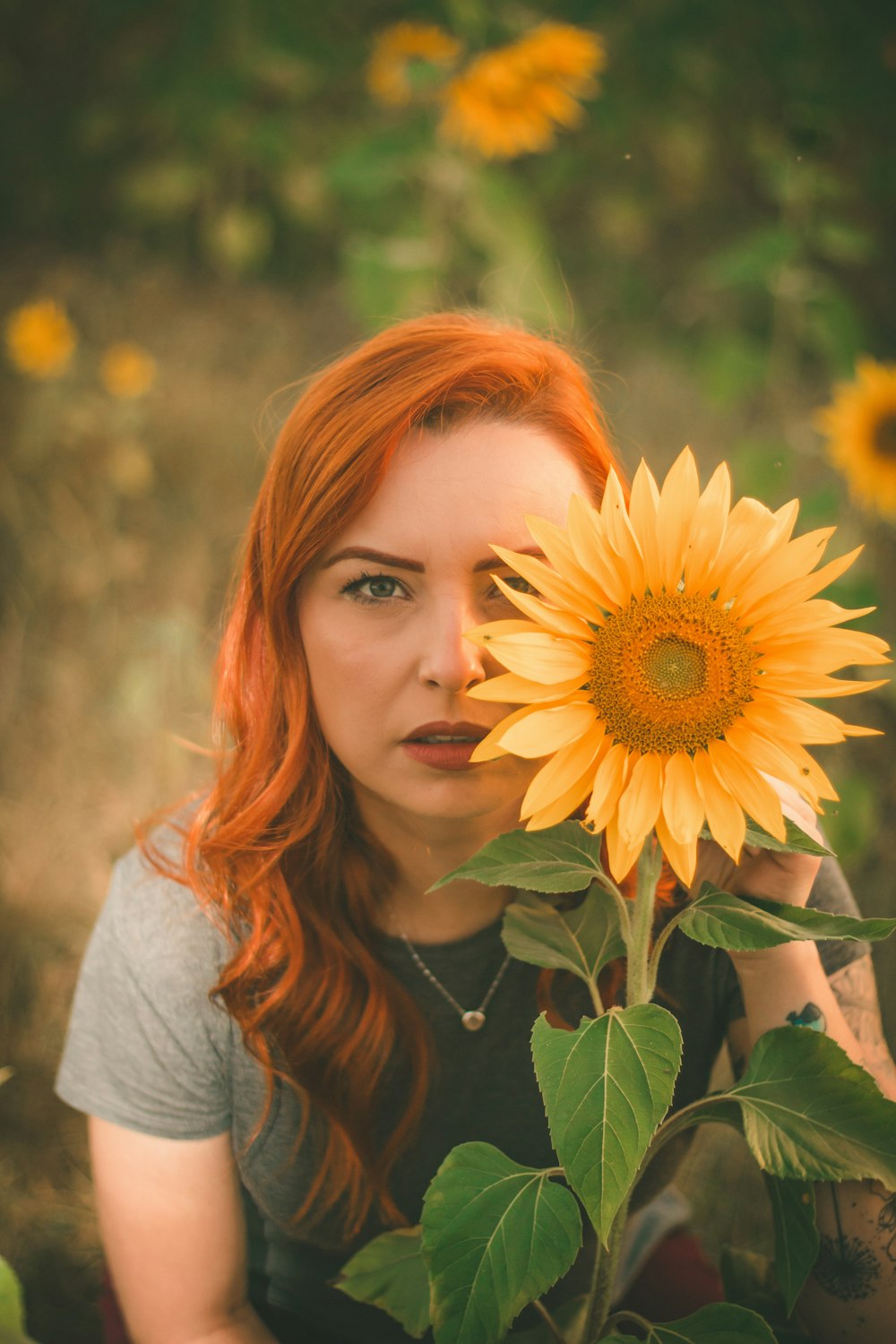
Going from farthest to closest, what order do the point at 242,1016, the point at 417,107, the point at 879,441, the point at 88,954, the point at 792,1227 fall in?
the point at 417,107 < the point at 879,441 < the point at 88,954 < the point at 242,1016 < the point at 792,1227

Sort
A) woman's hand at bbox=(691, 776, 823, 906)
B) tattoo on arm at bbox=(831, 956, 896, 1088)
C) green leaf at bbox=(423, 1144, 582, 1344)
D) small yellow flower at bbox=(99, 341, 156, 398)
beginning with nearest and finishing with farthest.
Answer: green leaf at bbox=(423, 1144, 582, 1344)
woman's hand at bbox=(691, 776, 823, 906)
tattoo on arm at bbox=(831, 956, 896, 1088)
small yellow flower at bbox=(99, 341, 156, 398)

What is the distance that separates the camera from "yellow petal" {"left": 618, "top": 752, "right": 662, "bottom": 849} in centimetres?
64

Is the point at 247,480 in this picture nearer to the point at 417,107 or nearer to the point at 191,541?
the point at 191,541

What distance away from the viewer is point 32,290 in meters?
3.49

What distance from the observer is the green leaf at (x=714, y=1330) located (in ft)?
2.48

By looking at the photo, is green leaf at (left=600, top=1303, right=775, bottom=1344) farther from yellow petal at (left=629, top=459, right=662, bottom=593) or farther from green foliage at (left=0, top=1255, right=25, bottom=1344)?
yellow petal at (left=629, top=459, right=662, bottom=593)

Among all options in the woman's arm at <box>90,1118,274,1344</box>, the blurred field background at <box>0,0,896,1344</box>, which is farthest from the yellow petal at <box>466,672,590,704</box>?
the blurred field background at <box>0,0,896,1344</box>

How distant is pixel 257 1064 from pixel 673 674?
67 cm

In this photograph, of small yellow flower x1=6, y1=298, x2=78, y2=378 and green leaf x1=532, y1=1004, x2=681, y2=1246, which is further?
small yellow flower x1=6, y1=298, x2=78, y2=378

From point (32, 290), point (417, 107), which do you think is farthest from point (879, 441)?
point (32, 290)

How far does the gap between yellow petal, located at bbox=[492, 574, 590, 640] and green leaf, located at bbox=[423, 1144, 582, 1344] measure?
37cm

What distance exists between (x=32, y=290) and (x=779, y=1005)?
337 cm

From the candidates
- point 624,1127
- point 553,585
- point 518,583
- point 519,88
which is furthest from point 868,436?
point 624,1127

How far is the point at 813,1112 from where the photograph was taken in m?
0.74
